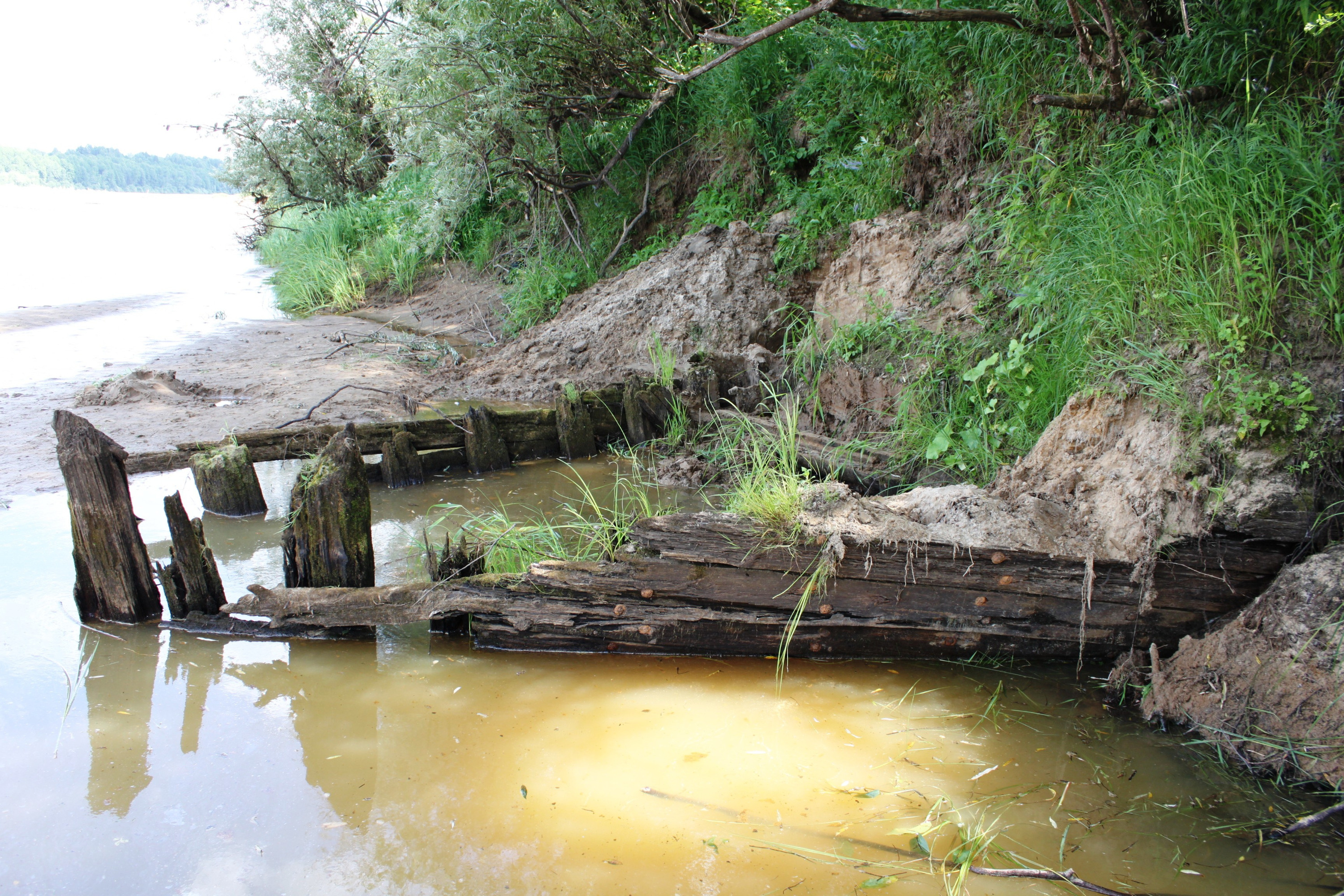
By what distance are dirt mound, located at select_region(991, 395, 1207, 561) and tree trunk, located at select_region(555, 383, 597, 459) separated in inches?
131

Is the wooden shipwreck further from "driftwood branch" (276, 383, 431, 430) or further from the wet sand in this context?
the wet sand

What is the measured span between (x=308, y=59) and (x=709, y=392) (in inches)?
539

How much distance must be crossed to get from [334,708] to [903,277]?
191 inches

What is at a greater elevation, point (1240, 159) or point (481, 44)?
point (481, 44)

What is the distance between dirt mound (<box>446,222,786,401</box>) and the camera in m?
7.06

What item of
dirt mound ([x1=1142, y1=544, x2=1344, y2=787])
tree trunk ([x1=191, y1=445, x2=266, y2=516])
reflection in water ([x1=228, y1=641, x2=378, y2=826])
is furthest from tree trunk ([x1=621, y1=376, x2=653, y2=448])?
dirt mound ([x1=1142, y1=544, x2=1344, y2=787])

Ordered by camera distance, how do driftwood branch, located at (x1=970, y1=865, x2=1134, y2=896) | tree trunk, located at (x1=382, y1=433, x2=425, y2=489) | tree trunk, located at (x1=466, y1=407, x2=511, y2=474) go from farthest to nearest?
1. tree trunk, located at (x1=466, y1=407, x2=511, y2=474)
2. tree trunk, located at (x1=382, y1=433, x2=425, y2=489)
3. driftwood branch, located at (x1=970, y1=865, x2=1134, y2=896)

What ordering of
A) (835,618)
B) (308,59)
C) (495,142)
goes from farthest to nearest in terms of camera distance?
(308,59)
(495,142)
(835,618)

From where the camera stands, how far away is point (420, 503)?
5.38 meters

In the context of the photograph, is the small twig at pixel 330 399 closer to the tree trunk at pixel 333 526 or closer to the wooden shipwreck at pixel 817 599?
the tree trunk at pixel 333 526

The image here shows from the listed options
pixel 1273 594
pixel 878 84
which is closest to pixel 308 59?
pixel 878 84

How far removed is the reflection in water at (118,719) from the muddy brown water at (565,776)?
0.01 meters

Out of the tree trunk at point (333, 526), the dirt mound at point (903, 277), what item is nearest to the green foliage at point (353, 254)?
the dirt mound at point (903, 277)

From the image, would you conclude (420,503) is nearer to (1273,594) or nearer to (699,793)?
(699,793)
